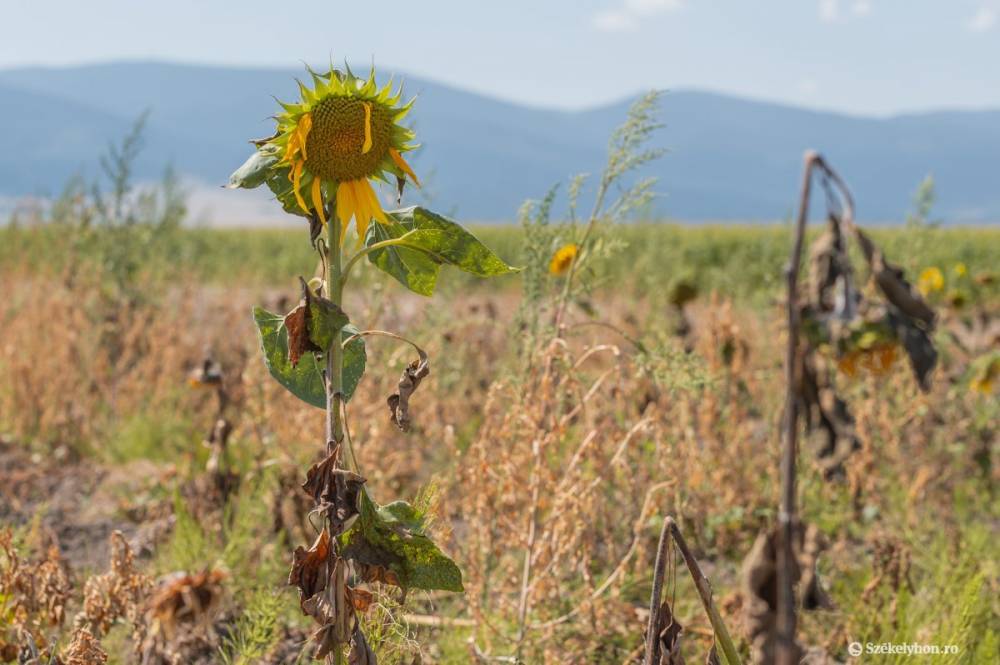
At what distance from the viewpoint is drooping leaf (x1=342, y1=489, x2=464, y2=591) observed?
1656mm

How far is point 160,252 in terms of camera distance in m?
7.49

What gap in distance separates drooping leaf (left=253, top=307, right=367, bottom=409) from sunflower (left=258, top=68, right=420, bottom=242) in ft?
0.61

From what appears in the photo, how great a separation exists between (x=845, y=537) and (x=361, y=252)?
118 inches

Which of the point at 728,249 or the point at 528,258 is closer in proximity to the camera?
the point at 528,258

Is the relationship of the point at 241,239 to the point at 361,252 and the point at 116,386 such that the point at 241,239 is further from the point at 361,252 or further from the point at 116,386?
the point at 361,252

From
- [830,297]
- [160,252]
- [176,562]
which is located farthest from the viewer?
[160,252]

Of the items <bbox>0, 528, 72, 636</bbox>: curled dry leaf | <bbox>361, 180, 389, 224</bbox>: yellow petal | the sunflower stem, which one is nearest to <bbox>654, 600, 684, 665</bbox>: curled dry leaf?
the sunflower stem

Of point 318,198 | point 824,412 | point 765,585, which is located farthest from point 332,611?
point 824,412

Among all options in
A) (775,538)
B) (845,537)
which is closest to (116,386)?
(845,537)

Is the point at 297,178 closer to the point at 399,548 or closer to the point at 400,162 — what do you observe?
the point at 400,162

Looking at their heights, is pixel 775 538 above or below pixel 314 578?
above

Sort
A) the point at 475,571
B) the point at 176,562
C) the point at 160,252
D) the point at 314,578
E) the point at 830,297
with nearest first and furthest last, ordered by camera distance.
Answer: the point at 830,297, the point at 314,578, the point at 475,571, the point at 176,562, the point at 160,252

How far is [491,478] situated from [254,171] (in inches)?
57.5

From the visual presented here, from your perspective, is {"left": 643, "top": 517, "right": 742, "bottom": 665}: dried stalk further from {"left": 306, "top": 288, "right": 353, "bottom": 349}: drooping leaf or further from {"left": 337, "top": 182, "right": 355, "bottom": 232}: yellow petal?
{"left": 337, "top": 182, "right": 355, "bottom": 232}: yellow petal
